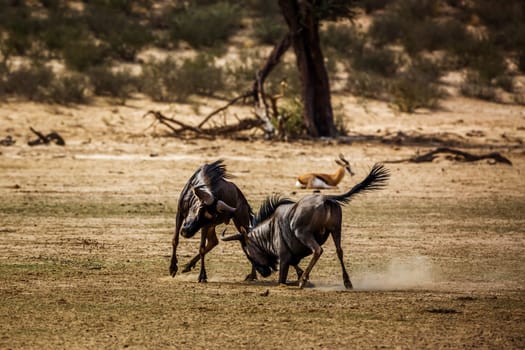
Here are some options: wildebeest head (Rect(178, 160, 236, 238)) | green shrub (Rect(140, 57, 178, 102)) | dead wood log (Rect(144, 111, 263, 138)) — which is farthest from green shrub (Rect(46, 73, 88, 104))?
wildebeest head (Rect(178, 160, 236, 238))

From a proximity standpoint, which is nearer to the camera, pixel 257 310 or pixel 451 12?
pixel 257 310

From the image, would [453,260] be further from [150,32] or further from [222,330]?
[150,32]

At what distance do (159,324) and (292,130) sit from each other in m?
18.2

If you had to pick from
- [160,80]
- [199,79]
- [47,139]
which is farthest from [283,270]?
[160,80]

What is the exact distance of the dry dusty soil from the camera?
876 centimetres

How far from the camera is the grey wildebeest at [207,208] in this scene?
36.2 ft

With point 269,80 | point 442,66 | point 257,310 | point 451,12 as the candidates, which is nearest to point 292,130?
point 269,80

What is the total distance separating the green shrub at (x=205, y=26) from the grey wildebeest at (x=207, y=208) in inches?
1002

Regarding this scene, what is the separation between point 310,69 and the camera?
27.1 m

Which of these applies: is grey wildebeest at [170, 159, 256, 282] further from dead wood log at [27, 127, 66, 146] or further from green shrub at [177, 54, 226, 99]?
green shrub at [177, 54, 226, 99]

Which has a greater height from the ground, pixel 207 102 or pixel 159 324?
pixel 159 324

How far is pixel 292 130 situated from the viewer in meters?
26.9

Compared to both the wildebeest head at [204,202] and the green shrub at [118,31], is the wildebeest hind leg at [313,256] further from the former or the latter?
the green shrub at [118,31]

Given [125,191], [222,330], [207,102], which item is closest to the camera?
[222,330]
